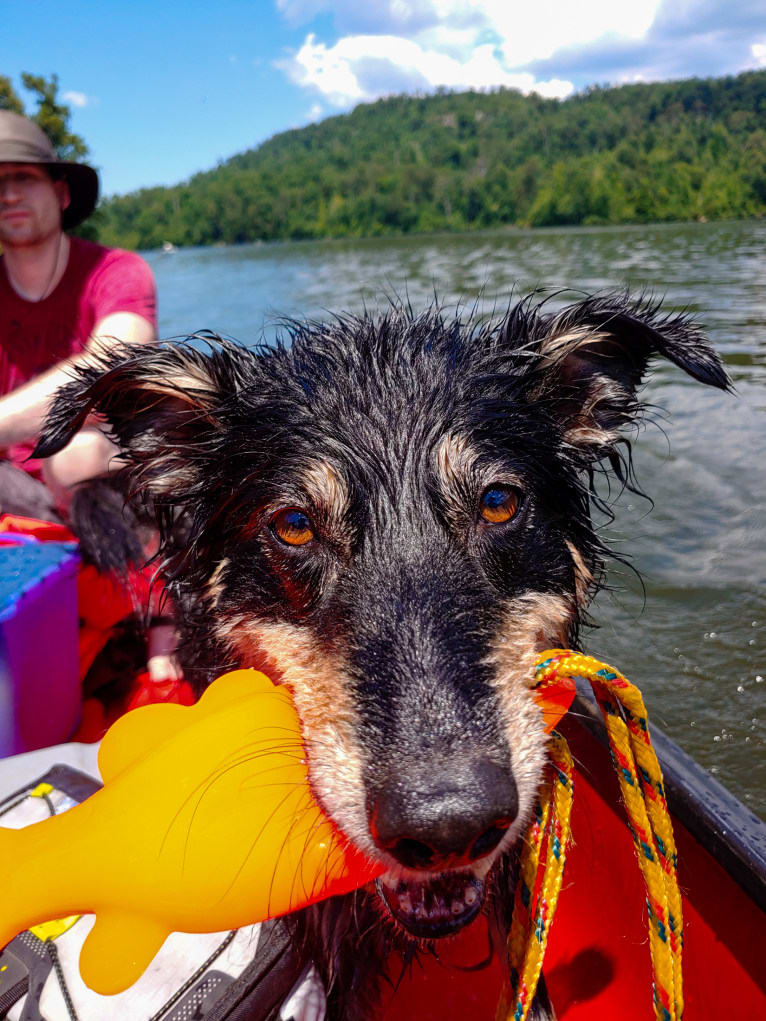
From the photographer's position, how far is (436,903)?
2.07 m

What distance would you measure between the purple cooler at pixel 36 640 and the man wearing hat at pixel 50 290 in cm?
113

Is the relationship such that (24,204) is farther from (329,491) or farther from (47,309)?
(329,491)

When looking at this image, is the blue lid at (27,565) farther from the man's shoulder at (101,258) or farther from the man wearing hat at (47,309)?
the man's shoulder at (101,258)

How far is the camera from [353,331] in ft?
10.8

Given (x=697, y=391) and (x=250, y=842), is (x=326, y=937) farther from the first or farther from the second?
(x=697, y=391)

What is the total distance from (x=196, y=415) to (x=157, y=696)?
2201 mm

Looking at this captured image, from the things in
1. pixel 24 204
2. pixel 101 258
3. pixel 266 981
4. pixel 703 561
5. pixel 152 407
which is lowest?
pixel 703 561

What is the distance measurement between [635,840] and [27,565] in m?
2.93

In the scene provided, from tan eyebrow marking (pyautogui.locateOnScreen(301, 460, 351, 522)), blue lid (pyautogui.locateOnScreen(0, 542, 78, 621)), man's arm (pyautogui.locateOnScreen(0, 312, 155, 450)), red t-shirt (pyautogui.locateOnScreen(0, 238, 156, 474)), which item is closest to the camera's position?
tan eyebrow marking (pyautogui.locateOnScreen(301, 460, 351, 522))

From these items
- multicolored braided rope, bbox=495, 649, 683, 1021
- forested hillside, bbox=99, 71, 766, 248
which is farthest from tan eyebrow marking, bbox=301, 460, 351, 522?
forested hillside, bbox=99, 71, 766, 248

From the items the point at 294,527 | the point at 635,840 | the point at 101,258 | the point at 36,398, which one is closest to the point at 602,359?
the point at 294,527

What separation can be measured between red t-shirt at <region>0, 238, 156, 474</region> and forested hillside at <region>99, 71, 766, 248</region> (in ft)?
221

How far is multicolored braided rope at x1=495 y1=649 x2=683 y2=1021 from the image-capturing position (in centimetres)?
211

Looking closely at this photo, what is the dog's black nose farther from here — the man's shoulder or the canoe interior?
the man's shoulder
